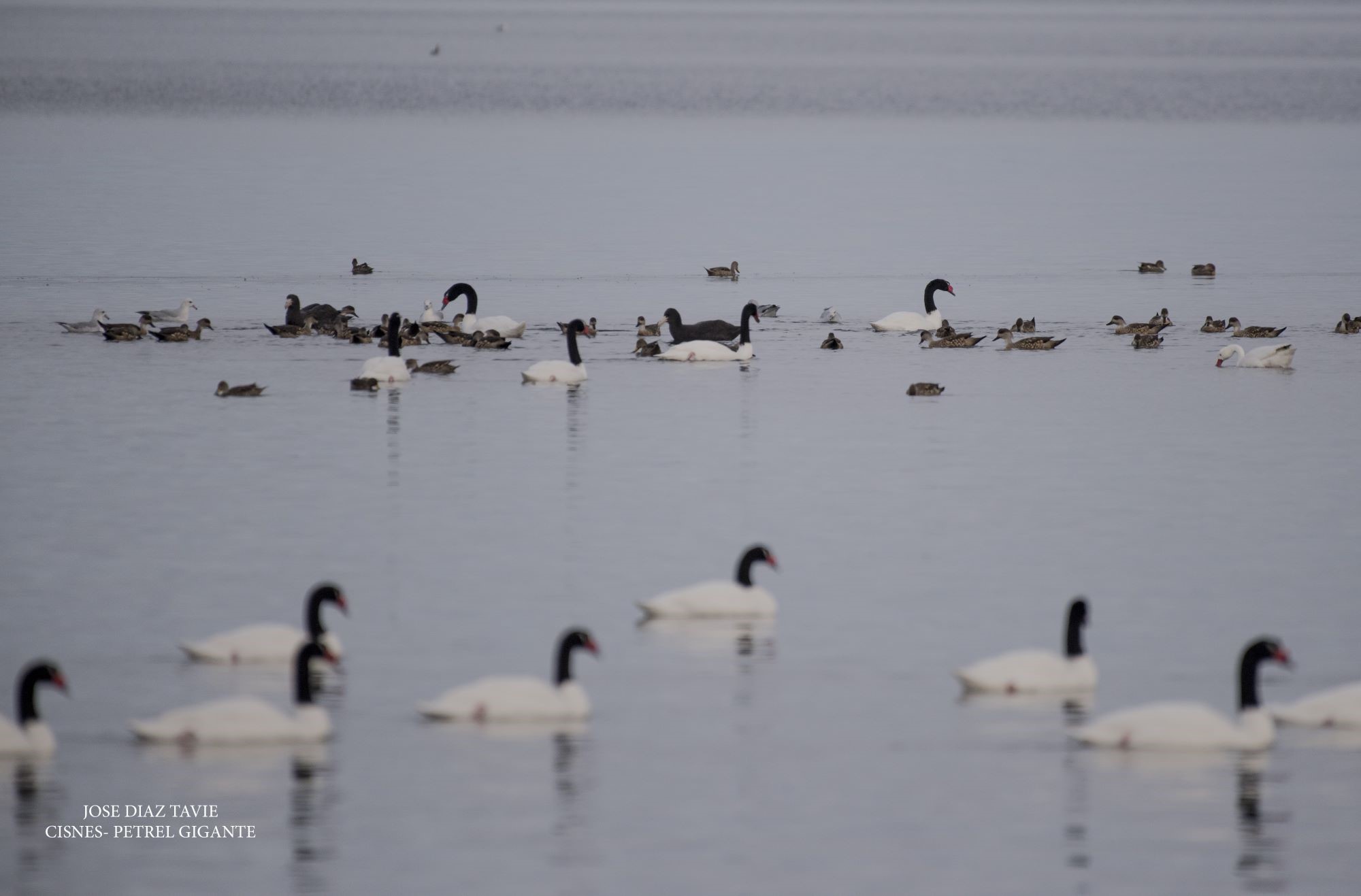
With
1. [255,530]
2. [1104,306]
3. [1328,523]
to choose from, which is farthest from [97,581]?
[1104,306]

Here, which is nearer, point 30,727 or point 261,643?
point 30,727

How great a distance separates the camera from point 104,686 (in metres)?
13.1

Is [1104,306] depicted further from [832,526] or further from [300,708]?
[300,708]

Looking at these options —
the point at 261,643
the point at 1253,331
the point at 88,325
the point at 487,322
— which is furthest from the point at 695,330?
the point at 261,643

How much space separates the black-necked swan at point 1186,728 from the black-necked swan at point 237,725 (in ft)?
13.8

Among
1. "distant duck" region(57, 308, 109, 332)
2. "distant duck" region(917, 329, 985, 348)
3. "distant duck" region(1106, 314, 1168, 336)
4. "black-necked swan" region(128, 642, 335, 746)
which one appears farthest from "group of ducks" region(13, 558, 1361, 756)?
"distant duck" region(1106, 314, 1168, 336)

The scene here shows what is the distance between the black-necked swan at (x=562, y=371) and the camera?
2548cm

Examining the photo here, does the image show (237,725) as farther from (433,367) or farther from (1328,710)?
(433,367)

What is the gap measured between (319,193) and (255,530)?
38.8m

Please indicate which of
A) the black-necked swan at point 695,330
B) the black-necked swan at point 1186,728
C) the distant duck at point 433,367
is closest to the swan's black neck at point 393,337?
the distant duck at point 433,367

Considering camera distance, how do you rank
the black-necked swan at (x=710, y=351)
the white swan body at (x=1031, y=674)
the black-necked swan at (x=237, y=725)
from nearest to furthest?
the black-necked swan at (x=237, y=725), the white swan body at (x=1031, y=674), the black-necked swan at (x=710, y=351)

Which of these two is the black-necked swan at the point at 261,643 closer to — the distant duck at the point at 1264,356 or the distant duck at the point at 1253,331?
the distant duck at the point at 1264,356

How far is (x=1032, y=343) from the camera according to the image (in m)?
28.7

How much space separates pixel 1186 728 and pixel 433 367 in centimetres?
1585
